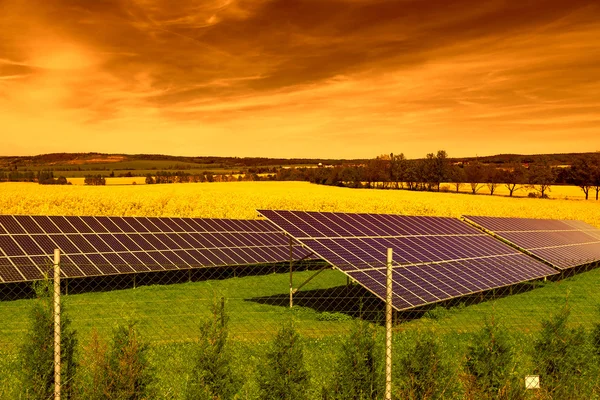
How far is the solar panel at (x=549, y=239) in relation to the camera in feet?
95.7

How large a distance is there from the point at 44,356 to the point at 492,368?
8.19 metres

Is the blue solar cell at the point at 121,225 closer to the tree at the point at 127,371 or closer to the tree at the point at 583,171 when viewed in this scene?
the tree at the point at 127,371

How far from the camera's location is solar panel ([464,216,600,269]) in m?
29.2

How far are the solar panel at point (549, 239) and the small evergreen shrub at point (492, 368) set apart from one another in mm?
18931

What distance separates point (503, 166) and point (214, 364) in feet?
388

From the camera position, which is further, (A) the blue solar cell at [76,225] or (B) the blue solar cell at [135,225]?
(B) the blue solar cell at [135,225]

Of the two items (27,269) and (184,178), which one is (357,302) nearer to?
(27,269)

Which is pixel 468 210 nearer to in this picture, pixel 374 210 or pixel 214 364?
pixel 374 210

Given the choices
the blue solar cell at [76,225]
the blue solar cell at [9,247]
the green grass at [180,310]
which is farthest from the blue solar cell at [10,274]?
the blue solar cell at [76,225]

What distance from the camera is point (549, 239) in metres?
33.2

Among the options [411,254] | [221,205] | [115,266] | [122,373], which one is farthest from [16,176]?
[122,373]

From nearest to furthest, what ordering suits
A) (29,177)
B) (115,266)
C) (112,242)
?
(115,266) < (112,242) < (29,177)

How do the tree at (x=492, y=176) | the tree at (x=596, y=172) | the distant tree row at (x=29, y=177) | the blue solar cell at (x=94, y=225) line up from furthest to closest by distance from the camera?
1. the tree at (x=492, y=176)
2. the distant tree row at (x=29, y=177)
3. the tree at (x=596, y=172)
4. the blue solar cell at (x=94, y=225)

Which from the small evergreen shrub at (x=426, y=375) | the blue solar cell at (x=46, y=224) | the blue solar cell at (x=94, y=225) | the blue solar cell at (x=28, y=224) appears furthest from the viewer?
the blue solar cell at (x=94, y=225)
